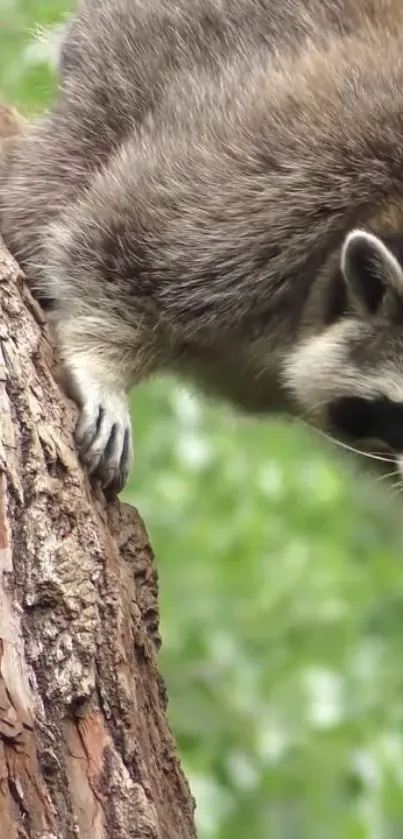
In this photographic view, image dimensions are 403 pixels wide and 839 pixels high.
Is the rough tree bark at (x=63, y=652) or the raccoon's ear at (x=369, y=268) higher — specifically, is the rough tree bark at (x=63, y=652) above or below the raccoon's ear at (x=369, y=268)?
below

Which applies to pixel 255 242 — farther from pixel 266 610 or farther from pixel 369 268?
pixel 266 610

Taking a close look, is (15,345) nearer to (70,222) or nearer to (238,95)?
(70,222)

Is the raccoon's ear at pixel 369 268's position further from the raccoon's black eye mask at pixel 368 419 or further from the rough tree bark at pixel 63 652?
the rough tree bark at pixel 63 652

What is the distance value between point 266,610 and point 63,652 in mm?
1983

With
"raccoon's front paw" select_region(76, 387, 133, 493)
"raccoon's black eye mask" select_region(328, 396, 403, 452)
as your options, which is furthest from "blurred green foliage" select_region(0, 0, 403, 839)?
"raccoon's front paw" select_region(76, 387, 133, 493)

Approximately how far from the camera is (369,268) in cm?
219

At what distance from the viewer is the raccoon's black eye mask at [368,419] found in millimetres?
2260

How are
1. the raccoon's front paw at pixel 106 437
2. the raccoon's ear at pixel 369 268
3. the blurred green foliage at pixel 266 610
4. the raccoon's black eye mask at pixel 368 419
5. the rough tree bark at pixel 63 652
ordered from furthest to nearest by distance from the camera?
the blurred green foliage at pixel 266 610 → the raccoon's black eye mask at pixel 368 419 → the raccoon's ear at pixel 369 268 → the raccoon's front paw at pixel 106 437 → the rough tree bark at pixel 63 652

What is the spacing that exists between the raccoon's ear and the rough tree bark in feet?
1.98

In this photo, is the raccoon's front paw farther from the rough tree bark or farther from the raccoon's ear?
the raccoon's ear

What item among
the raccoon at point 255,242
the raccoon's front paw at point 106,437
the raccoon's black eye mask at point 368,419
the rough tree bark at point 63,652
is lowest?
the rough tree bark at point 63,652

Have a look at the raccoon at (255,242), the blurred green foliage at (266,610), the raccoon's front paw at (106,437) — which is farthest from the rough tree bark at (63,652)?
the blurred green foliage at (266,610)

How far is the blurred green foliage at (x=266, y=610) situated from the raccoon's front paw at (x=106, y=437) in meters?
0.56

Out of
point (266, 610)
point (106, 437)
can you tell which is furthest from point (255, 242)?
point (266, 610)
